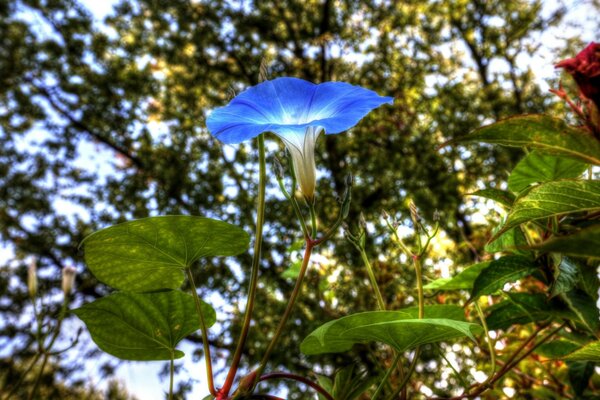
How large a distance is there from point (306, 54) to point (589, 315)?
2539mm

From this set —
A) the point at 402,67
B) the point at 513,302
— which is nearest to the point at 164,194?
the point at 402,67

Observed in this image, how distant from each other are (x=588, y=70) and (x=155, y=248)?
0.42 metres

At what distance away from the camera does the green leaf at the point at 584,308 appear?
18.6 inches

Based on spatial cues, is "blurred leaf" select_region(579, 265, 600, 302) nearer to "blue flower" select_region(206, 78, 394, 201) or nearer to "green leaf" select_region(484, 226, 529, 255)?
"green leaf" select_region(484, 226, 529, 255)

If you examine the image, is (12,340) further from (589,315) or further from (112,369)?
(589,315)

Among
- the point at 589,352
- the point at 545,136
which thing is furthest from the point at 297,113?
the point at 589,352

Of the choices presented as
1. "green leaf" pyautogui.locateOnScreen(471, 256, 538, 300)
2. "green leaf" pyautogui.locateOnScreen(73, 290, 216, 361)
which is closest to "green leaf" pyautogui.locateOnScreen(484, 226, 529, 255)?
"green leaf" pyautogui.locateOnScreen(471, 256, 538, 300)

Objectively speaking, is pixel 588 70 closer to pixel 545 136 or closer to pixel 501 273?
pixel 545 136

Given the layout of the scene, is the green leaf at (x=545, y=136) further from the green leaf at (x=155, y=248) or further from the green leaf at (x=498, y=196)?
the green leaf at (x=155, y=248)

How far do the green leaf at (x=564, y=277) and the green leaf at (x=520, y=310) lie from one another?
0.25 feet

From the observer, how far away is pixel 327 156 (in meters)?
2.36

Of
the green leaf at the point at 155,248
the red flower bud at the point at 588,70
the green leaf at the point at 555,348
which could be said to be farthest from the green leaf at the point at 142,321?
the green leaf at the point at 555,348

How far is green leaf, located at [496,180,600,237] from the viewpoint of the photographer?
1.23 feet

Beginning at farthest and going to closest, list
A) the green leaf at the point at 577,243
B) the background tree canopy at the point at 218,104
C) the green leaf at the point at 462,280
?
the background tree canopy at the point at 218,104 → the green leaf at the point at 462,280 → the green leaf at the point at 577,243
